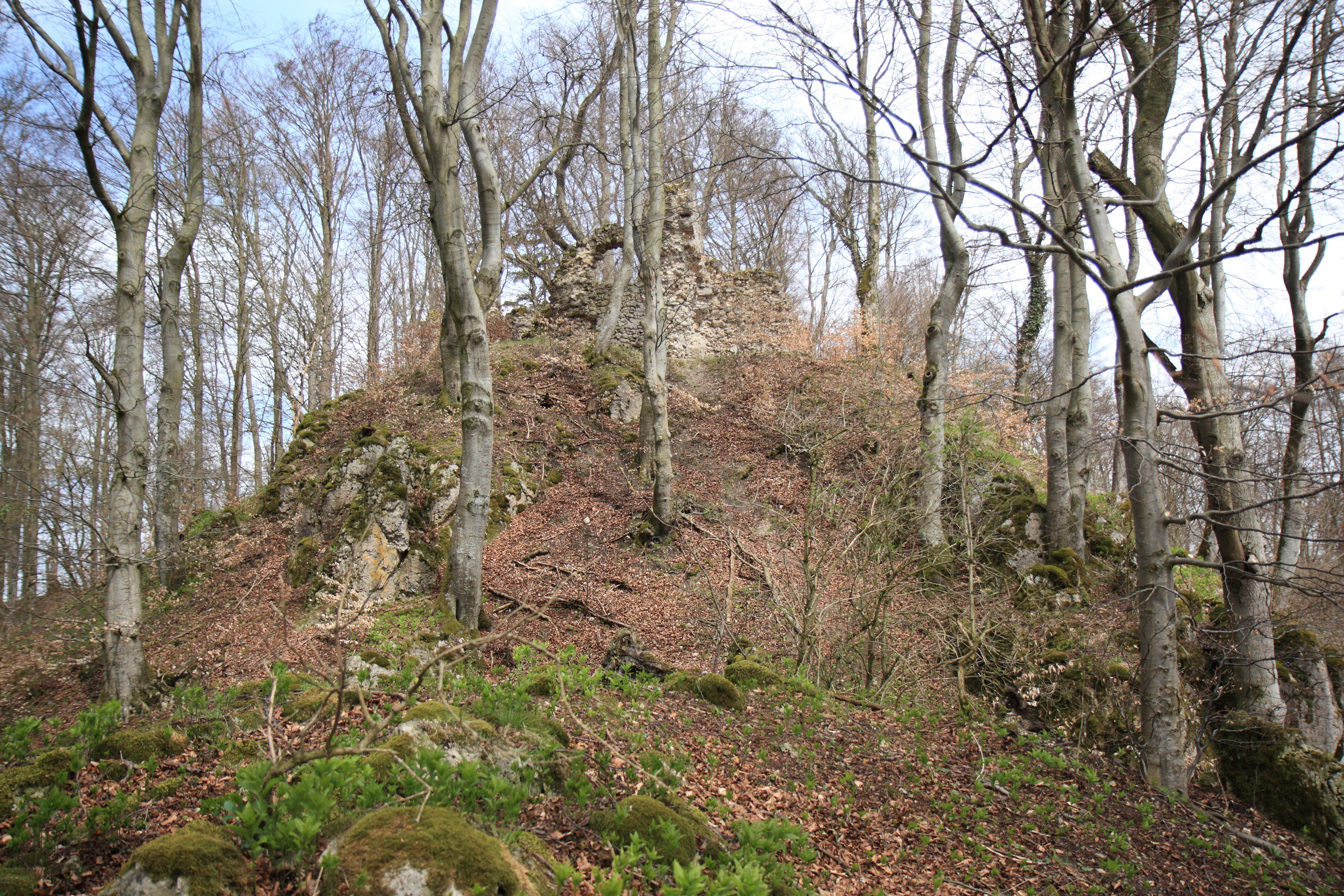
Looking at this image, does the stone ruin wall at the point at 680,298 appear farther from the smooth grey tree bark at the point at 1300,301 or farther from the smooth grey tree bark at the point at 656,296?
the smooth grey tree bark at the point at 1300,301

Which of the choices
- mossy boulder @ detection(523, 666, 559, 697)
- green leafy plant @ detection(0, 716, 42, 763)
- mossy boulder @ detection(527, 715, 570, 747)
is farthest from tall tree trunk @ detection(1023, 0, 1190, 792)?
green leafy plant @ detection(0, 716, 42, 763)

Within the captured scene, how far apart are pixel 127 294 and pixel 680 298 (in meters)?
13.0

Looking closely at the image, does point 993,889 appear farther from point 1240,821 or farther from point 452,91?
point 452,91

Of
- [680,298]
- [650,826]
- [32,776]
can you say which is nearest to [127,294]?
[32,776]

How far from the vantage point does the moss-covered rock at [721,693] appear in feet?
17.9

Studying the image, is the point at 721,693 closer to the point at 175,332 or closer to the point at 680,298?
the point at 175,332

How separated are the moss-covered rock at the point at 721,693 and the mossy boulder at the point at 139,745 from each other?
3.55m

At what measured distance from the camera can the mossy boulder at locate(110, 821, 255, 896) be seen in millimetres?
2145

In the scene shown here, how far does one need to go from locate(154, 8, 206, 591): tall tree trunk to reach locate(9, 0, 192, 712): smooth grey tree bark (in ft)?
5.11

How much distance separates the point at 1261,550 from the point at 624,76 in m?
12.9

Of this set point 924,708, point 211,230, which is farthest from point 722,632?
point 211,230

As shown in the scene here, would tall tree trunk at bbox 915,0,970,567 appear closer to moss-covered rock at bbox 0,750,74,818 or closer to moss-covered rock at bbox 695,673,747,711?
moss-covered rock at bbox 695,673,747,711

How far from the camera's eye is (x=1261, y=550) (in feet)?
21.6

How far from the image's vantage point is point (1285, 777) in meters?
5.59
